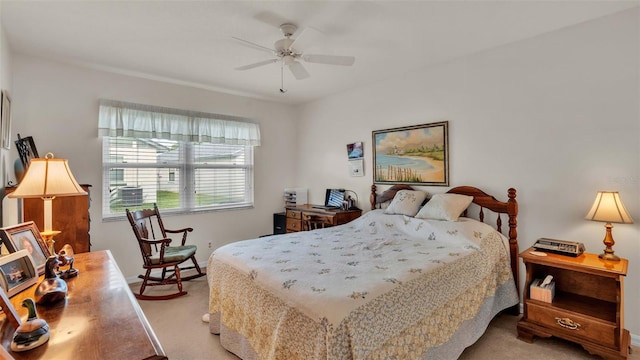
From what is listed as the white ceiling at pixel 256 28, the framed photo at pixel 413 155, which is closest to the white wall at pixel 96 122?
the white ceiling at pixel 256 28

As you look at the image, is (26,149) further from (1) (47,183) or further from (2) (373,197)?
(2) (373,197)

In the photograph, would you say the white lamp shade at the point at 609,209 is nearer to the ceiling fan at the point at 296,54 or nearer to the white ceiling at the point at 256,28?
the white ceiling at the point at 256,28

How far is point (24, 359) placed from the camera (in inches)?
32.2

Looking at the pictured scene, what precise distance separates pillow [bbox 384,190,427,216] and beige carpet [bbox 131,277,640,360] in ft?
4.07

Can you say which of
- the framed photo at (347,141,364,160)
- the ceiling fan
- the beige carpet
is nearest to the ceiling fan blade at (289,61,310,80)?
the ceiling fan

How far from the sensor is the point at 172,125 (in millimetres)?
3914

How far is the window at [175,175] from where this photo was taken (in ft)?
11.9

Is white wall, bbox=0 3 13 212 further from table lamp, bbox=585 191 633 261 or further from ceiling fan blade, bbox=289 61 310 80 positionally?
table lamp, bbox=585 191 633 261

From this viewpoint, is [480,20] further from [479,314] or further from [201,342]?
[201,342]

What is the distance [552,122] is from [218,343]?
131 inches

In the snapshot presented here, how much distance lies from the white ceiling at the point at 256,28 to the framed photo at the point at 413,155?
74 centimetres

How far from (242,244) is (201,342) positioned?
0.79 meters

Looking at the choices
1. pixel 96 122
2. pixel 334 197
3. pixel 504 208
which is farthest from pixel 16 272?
pixel 334 197

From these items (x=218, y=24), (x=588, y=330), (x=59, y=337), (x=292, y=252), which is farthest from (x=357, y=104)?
(x=59, y=337)
